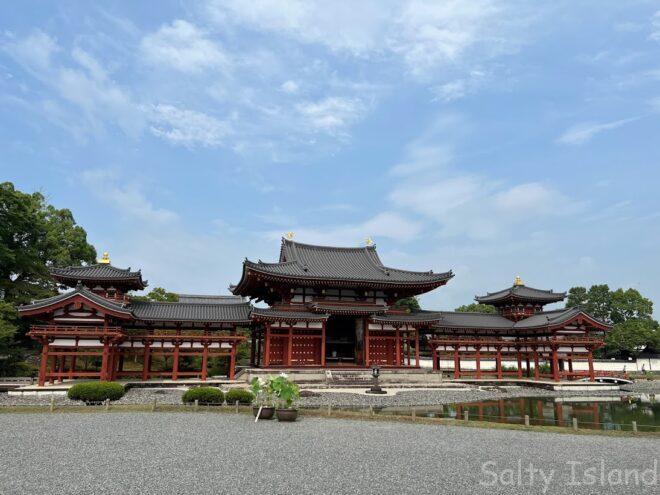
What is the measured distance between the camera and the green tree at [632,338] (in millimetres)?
58406

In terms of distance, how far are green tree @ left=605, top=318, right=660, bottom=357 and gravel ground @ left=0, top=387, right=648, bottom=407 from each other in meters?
32.7

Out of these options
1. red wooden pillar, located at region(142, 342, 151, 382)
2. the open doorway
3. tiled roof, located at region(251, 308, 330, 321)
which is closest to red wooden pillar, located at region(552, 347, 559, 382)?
the open doorway

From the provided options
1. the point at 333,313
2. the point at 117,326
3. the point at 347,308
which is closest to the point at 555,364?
the point at 347,308

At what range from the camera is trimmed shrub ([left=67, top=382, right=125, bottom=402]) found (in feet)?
68.7

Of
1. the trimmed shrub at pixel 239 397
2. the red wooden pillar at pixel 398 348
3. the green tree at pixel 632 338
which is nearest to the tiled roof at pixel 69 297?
the trimmed shrub at pixel 239 397

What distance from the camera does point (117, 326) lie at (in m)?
29.0

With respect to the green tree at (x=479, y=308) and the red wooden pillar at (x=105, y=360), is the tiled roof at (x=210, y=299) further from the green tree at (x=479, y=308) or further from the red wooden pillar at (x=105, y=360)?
the green tree at (x=479, y=308)

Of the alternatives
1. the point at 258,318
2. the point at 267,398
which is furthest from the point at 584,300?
the point at 267,398

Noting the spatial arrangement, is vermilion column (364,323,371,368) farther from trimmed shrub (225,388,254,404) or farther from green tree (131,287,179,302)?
green tree (131,287,179,302)

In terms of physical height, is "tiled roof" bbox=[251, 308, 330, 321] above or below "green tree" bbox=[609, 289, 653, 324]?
below

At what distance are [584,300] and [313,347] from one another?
215 feet

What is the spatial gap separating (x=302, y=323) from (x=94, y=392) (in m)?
16.0

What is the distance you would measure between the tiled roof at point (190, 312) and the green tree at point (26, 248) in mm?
14143

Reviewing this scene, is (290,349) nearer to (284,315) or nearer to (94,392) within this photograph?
(284,315)
